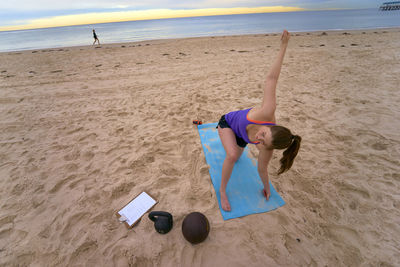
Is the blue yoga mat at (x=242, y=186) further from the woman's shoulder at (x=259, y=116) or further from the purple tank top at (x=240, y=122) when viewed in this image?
the woman's shoulder at (x=259, y=116)

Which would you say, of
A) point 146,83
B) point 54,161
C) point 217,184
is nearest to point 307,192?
point 217,184

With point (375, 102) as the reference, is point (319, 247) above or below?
below

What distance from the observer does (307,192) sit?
233 centimetres

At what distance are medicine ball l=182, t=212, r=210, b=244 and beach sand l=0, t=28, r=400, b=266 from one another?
0.43ft

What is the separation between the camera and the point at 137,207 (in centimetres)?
216

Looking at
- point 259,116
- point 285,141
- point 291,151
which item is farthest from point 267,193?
point 259,116

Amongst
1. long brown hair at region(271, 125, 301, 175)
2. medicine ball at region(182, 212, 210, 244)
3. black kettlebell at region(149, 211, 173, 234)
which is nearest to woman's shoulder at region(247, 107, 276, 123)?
long brown hair at region(271, 125, 301, 175)

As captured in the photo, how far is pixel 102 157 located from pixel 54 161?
751mm

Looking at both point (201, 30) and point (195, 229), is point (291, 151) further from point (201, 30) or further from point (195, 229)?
point (201, 30)

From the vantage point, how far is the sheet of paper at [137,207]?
6.77ft

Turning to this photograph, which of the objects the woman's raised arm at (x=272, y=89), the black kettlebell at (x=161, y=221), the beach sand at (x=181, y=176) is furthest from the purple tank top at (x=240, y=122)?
the black kettlebell at (x=161, y=221)

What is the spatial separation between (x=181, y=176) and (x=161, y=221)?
31.4 inches

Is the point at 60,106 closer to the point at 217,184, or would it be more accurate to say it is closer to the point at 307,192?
the point at 217,184

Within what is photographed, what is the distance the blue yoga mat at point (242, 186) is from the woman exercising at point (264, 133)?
10cm
